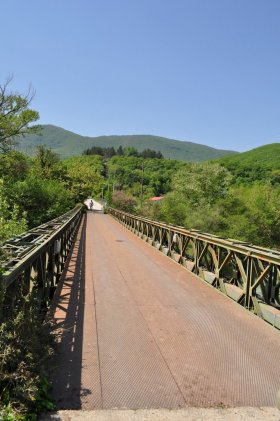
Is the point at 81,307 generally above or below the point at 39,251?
below

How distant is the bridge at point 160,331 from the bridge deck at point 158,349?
12mm

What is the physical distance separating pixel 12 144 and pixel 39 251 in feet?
87.6

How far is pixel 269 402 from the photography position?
390 cm

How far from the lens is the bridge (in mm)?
3949

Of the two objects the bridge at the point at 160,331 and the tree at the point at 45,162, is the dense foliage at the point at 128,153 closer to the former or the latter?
the tree at the point at 45,162

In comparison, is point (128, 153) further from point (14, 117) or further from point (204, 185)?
point (14, 117)

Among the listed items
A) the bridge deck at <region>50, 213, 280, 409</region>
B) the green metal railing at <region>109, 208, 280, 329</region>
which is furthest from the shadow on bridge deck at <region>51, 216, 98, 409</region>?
the green metal railing at <region>109, 208, 280, 329</region>

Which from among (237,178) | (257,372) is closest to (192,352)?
(257,372)

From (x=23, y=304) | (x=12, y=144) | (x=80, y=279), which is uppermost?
(x=12, y=144)

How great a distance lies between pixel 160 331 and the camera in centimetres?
579

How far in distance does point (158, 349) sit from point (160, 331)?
0.73 metres

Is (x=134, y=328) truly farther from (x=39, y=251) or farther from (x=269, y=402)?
(x=269, y=402)

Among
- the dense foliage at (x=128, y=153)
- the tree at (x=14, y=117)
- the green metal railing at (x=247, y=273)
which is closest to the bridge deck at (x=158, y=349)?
the green metal railing at (x=247, y=273)

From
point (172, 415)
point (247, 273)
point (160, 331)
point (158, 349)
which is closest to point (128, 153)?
point (247, 273)
